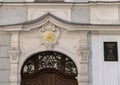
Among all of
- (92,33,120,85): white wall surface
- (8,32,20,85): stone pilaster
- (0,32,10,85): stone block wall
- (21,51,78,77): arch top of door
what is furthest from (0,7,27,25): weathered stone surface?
(92,33,120,85): white wall surface

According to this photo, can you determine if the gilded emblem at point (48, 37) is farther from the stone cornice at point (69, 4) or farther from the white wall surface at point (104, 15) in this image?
the white wall surface at point (104, 15)

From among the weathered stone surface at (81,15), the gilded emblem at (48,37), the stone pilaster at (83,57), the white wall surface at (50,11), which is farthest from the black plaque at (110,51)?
the gilded emblem at (48,37)

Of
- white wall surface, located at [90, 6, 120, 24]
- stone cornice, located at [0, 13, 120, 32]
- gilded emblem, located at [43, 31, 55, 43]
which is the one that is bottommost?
gilded emblem, located at [43, 31, 55, 43]

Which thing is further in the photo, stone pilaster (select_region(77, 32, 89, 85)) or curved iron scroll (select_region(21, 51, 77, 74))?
curved iron scroll (select_region(21, 51, 77, 74))

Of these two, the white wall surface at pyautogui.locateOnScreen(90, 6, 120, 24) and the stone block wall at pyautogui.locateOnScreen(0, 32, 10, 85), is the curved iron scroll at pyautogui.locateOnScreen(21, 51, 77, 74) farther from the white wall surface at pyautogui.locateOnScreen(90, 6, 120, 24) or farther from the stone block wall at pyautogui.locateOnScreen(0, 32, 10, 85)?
the white wall surface at pyautogui.locateOnScreen(90, 6, 120, 24)

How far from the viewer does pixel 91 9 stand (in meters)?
9.55

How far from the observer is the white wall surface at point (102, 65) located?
9.13 metres

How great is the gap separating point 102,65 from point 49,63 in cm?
153

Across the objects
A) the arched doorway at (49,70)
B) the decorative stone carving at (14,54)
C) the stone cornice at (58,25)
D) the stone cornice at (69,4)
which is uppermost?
the stone cornice at (69,4)

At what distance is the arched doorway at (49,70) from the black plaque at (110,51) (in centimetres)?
100

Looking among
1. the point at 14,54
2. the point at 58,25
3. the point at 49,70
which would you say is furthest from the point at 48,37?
the point at 14,54

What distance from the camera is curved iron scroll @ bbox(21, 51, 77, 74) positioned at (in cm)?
939

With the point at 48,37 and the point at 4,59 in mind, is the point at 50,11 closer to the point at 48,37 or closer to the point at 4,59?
the point at 48,37

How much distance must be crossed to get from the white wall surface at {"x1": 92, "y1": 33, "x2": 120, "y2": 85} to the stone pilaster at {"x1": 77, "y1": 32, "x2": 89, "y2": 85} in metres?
0.24
